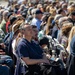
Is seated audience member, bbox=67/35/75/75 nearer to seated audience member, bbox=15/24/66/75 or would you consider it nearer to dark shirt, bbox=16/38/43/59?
seated audience member, bbox=15/24/66/75

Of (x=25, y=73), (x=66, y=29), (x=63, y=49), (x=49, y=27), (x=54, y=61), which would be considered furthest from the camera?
(x=49, y=27)

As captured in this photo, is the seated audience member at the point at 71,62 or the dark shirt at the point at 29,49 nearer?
the dark shirt at the point at 29,49

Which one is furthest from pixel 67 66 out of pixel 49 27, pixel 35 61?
pixel 49 27

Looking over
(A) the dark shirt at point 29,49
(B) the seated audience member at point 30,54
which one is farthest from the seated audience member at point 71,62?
(A) the dark shirt at point 29,49

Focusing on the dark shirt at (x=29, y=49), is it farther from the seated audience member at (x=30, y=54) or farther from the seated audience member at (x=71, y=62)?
the seated audience member at (x=71, y=62)

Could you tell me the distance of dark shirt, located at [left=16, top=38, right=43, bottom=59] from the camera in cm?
524

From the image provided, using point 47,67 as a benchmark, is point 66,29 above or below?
above

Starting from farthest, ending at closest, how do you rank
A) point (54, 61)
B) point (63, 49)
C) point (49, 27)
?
point (49, 27)
point (63, 49)
point (54, 61)

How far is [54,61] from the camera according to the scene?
18.6ft

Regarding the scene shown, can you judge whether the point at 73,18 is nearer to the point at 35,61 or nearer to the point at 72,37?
the point at 72,37

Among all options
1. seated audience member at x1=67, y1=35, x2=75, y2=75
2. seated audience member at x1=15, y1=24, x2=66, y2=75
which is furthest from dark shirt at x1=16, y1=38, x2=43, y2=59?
seated audience member at x1=67, y1=35, x2=75, y2=75

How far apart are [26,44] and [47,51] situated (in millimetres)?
1461

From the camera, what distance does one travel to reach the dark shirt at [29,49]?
5.24m

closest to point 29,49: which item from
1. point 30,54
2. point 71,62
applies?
point 30,54
